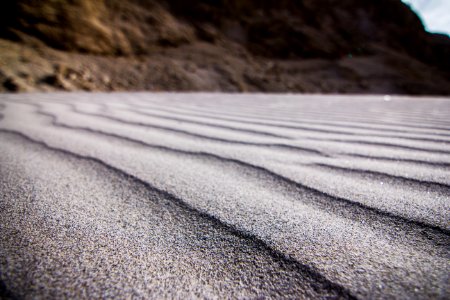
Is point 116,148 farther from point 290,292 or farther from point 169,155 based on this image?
point 290,292

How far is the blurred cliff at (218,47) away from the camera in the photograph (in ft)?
24.2

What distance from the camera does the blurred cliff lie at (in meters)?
7.36

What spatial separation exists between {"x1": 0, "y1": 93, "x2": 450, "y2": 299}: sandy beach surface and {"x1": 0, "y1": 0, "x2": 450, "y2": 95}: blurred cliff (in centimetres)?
543

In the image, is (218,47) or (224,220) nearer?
(224,220)

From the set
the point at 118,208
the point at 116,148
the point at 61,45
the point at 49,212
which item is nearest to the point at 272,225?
the point at 118,208

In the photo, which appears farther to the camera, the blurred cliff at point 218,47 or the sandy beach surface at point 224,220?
the blurred cliff at point 218,47

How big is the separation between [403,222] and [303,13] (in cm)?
1802

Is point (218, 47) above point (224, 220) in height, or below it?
above

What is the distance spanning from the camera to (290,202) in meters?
0.63

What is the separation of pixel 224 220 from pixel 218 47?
12.4 metres

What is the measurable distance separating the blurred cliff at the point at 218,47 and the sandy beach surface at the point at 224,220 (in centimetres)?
543

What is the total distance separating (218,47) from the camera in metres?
12.1

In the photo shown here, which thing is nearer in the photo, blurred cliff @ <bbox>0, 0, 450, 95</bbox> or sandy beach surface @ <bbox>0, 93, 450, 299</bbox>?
sandy beach surface @ <bbox>0, 93, 450, 299</bbox>

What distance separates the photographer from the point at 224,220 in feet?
1.80
